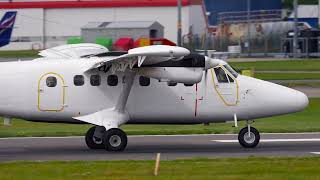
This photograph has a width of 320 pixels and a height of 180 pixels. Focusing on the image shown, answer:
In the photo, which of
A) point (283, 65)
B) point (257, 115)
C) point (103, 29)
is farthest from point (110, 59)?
point (103, 29)

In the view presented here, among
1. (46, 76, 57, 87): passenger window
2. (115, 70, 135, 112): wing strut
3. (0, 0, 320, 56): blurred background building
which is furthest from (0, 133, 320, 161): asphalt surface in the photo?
(0, 0, 320, 56): blurred background building

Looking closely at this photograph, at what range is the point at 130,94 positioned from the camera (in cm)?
2144

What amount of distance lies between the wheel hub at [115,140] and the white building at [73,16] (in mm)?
55799

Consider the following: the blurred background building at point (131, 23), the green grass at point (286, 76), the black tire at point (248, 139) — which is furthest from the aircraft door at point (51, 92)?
the blurred background building at point (131, 23)

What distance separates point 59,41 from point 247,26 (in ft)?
53.1

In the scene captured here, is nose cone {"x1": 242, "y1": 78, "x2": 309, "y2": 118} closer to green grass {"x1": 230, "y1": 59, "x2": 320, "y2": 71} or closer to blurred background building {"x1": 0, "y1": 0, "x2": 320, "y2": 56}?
green grass {"x1": 230, "y1": 59, "x2": 320, "y2": 71}

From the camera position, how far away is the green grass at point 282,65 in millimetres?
57947

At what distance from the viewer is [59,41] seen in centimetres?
7731

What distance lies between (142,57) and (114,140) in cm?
218

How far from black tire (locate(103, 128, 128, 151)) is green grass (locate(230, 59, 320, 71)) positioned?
1435 inches

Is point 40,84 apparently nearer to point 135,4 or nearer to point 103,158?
point 103,158

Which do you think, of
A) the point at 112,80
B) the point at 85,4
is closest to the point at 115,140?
the point at 112,80

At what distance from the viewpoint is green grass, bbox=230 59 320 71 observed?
5795cm

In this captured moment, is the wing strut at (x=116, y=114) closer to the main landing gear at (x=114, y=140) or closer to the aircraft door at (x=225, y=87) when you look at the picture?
the main landing gear at (x=114, y=140)
